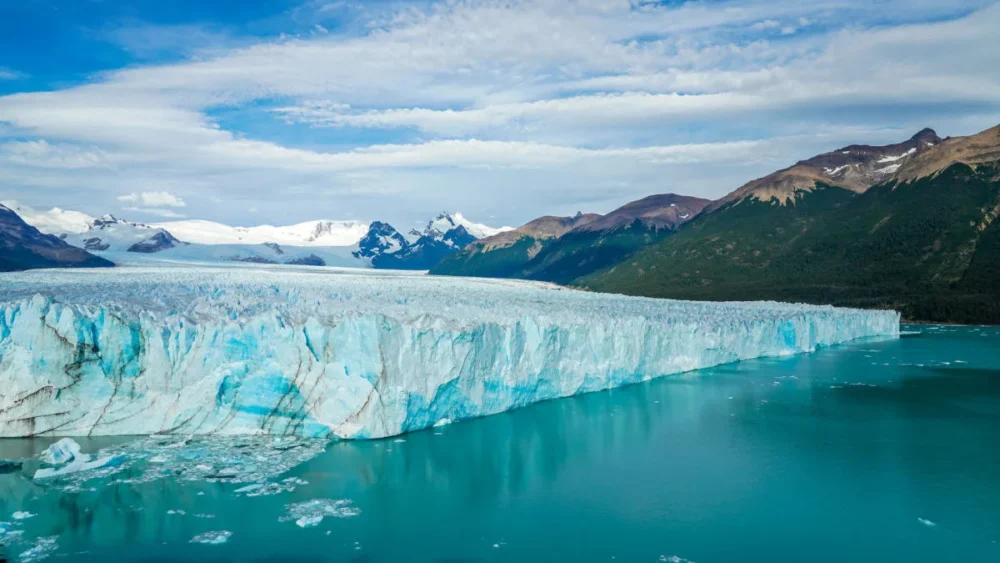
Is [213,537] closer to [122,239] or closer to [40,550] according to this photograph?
[40,550]

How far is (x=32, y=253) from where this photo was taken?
57.8 meters

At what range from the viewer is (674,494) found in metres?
10.7

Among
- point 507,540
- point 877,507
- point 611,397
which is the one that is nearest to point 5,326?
point 507,540

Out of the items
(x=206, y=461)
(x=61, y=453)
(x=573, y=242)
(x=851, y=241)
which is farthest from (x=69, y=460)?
(x=573, y=242)

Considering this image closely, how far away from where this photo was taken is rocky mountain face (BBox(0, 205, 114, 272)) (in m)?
54.6

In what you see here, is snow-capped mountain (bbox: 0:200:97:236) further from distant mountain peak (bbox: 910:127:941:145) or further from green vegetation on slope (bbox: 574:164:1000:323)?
distant mountain peak (bbox: 910:127:941:145)

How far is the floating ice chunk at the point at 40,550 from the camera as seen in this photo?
8008 millimetres

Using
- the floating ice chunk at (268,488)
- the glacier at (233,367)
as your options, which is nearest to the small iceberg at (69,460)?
the glacier at (233,367)

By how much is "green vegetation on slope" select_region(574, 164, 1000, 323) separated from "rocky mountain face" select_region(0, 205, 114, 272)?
46.2m

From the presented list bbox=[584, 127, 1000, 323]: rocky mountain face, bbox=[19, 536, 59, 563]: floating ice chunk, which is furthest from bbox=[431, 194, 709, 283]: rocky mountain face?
bbox=[19, 536, 59, 563]: floating ice chunk

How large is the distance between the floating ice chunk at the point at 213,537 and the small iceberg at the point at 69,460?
3029 mm

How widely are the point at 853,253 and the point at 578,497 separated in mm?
54899

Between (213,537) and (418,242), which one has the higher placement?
(418,242)

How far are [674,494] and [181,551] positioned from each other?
701 centimetres
